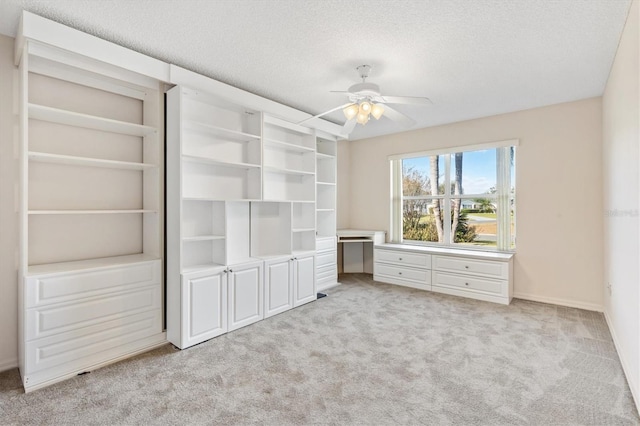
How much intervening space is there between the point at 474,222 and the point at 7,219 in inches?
212

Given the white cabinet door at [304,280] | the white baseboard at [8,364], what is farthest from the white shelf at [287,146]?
the white baseboard at [8,364]

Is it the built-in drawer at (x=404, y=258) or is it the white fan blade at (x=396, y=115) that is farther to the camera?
the built-in drawer at (x=404, y=258)

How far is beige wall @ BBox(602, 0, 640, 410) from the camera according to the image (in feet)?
6.82

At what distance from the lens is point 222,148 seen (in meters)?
3.62

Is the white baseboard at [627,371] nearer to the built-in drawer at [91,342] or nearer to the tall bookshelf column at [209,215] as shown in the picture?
the tall bookshelf column at [209,215]

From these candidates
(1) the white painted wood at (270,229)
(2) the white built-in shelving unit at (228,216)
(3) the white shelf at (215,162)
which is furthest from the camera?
(1) the white painted wood at (270,229)

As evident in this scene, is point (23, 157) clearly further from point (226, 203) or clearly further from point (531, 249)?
point (531, 249)

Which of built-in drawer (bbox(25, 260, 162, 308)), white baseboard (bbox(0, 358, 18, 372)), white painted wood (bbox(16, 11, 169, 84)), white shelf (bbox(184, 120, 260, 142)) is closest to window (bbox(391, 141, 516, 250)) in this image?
white shelf (bbox(184, 120, 260, 142))

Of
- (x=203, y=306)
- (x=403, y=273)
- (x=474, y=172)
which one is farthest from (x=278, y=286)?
(x=474, y=172)

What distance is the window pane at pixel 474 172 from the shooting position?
473 cm

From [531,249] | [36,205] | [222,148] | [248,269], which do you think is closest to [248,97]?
[222,148]

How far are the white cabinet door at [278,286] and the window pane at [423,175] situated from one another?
9.15 feet

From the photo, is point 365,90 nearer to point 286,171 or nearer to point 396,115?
point 396,115

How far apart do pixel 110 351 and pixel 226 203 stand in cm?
167
